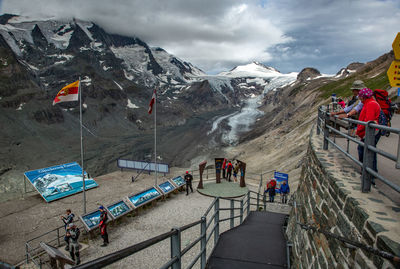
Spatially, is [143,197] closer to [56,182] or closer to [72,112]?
[56,182]

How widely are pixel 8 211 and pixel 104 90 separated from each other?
95.7m

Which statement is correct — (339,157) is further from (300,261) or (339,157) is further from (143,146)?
(143,146)

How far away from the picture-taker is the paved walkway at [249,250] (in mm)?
5457

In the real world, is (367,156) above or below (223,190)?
above

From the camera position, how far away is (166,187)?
1853 centimetres

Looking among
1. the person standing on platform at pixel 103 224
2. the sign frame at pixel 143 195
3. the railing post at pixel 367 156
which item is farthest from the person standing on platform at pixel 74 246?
the railing post at pixel 367 156

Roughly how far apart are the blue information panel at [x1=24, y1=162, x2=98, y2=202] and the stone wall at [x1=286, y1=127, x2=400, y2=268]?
65.6 ft

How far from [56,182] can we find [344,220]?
22655mm

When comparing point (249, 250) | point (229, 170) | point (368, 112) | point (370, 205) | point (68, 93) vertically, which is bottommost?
point (229, 170)

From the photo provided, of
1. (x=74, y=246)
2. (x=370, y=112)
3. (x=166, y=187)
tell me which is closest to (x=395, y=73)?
(x=370, y=112)

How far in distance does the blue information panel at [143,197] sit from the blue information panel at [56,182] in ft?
27.7

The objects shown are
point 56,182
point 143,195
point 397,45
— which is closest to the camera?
point 397,45

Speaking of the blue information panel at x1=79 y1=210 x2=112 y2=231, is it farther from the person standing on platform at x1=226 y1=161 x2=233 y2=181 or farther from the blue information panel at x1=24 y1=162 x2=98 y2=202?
the person standing on platform at x1=226 y1=161 x2=233 y2=181

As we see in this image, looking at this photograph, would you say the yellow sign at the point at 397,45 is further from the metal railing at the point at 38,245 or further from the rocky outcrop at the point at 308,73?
the rocky outcrop at the point at 308,73
